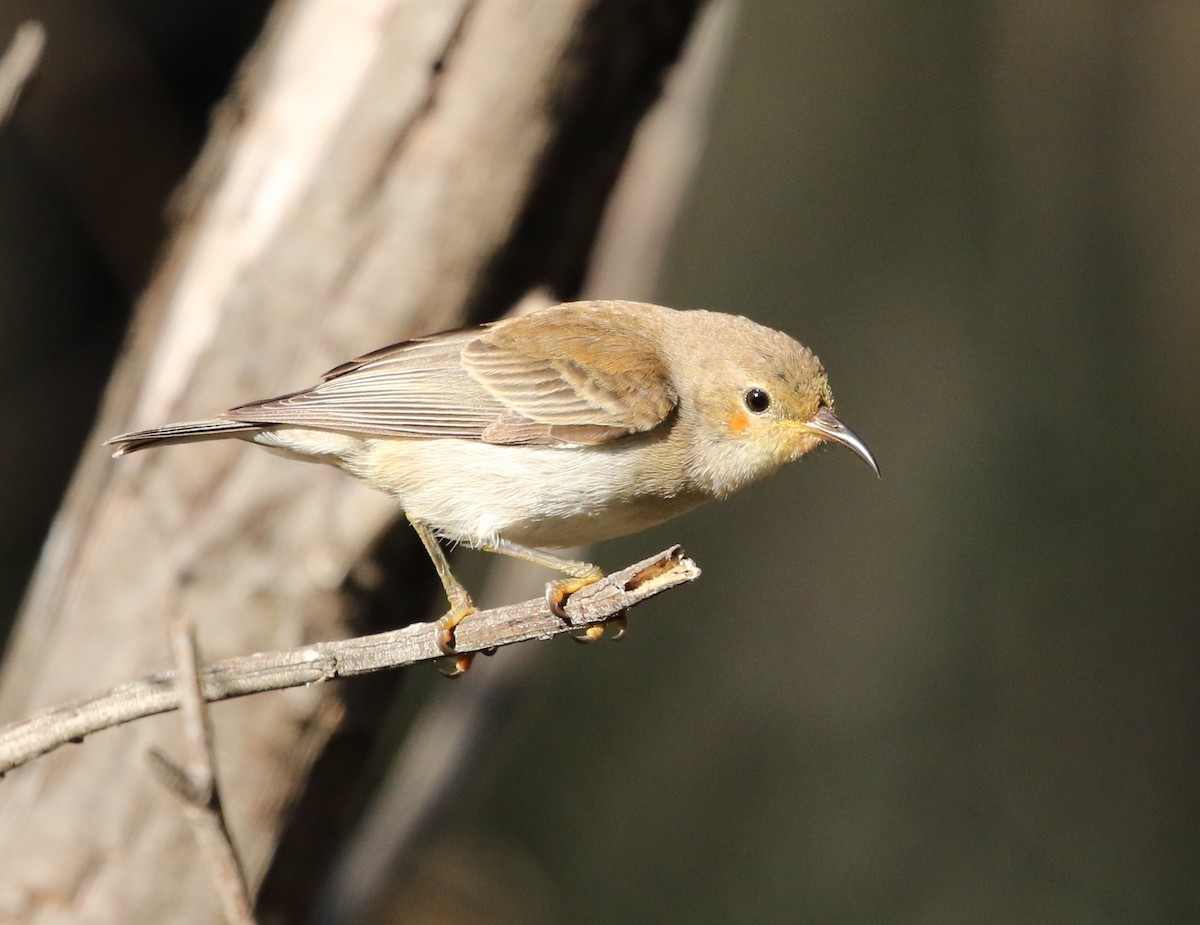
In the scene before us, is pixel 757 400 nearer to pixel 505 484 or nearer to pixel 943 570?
pixel 505 484

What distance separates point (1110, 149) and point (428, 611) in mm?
5609

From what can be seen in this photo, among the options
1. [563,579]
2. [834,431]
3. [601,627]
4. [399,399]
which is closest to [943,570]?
[834,431]

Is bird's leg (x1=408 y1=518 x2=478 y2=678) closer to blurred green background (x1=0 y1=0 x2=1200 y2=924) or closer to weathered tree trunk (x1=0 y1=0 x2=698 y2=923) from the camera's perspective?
weathered tree trunk (x1=0 y1=0 x2=698 y2=923)

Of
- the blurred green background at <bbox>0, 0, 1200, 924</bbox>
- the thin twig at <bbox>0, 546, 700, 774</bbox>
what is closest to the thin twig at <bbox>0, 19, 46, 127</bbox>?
the thin twig at <bbox>0, 546, 700, 774</bbox>

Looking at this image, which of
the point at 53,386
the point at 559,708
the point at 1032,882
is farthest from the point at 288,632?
the point at 1032,882

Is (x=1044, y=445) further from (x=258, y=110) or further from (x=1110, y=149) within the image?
(x=258, y=110)

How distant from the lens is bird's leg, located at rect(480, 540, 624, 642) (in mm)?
2486

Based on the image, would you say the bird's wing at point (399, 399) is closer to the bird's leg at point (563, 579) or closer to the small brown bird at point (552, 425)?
the small brown bird at point (552, 425)

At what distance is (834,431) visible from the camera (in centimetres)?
346

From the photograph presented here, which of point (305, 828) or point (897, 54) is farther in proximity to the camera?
point (897, 54)

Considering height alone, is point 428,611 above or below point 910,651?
above

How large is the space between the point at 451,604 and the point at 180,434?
80cm

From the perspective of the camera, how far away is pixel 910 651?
725cm

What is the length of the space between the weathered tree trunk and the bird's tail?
644mm
